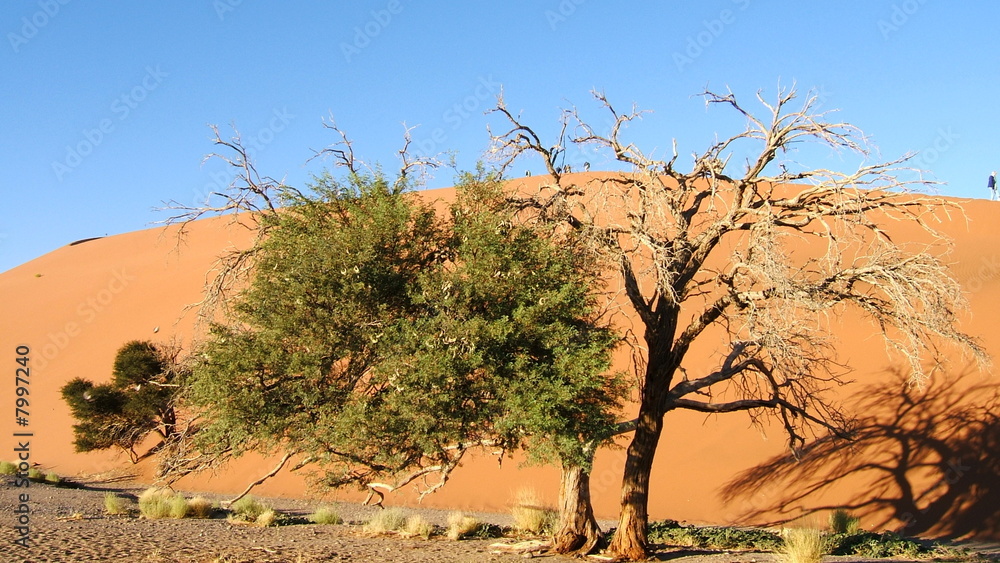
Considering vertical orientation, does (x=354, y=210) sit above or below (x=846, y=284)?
above

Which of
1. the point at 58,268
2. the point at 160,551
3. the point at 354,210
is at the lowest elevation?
the point at 160,551

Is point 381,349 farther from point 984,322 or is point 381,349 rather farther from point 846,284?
point 984,322

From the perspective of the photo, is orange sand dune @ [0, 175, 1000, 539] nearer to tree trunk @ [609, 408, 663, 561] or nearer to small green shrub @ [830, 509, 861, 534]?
small green shrub @ [830, 509, 861, 534]

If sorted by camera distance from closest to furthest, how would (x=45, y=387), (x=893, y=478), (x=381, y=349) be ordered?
(x=381, y=349), (x=893, y=478), (x=45, y=387)

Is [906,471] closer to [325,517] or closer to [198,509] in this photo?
[325,517]

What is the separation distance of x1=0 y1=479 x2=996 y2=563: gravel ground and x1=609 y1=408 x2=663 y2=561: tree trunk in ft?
2.21

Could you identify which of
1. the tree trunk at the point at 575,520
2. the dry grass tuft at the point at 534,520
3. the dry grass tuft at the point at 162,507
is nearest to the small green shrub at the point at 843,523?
the dry grass tuft at the point at 534,520

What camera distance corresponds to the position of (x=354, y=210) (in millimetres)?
9852

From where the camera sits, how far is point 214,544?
38.3ft

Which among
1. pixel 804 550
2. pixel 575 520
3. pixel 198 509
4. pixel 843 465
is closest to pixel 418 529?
pixel 575 520

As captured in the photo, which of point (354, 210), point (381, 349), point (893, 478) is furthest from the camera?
point (893, 478)

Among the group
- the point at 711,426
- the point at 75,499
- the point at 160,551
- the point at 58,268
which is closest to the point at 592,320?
the point at 160,551

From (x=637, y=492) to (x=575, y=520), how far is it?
96 cm

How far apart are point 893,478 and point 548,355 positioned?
11.7 metres
